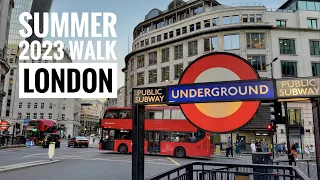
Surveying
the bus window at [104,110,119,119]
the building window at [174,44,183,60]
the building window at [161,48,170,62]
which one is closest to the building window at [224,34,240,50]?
the building window at [174,44,183,60]

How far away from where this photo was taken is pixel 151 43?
167 feet

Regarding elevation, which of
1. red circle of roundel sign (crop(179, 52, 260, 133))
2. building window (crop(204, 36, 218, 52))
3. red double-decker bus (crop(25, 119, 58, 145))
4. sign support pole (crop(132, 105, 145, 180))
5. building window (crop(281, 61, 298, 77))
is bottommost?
red double-decker bus (crop(25, 119, 58, 145))

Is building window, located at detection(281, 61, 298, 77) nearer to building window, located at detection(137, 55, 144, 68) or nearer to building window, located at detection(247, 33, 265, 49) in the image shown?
building window, located at detection(247, 33, 265, 49)

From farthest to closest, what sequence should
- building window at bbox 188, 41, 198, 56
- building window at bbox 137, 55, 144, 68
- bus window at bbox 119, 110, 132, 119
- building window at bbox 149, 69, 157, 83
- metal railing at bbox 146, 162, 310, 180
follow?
building window at bbox 137, 55, 144, 68
building window at bbox 149, 69, 157, 83
building window at bbox 188, 41, 198, 56
bus window at bbox 119, 110, 132, 119
metal railing at bbox 146, 162, 310, 180

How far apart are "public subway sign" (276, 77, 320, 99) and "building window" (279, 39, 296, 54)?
136ft

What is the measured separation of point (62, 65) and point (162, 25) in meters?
52.4

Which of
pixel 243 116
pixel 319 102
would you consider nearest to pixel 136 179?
pixel 243 116

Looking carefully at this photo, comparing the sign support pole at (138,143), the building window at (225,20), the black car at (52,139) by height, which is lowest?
the black car at (52,139)

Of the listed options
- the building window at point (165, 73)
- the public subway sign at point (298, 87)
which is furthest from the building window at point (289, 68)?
the public subway sign at point (298, 87)

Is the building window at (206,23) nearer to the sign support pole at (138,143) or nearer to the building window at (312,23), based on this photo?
the building window at (312,23)

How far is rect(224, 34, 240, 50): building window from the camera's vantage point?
135ft

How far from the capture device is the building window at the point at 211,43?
42312 millimetres

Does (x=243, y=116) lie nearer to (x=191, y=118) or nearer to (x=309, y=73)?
(x=191, y=118)

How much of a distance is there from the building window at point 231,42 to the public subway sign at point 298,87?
4003cm
